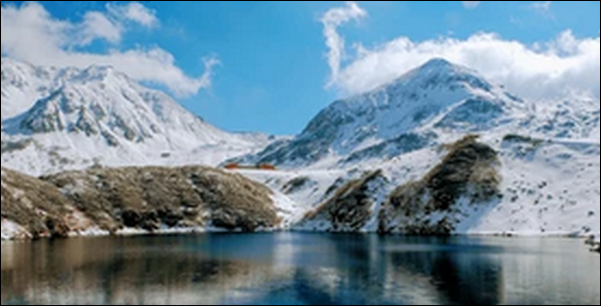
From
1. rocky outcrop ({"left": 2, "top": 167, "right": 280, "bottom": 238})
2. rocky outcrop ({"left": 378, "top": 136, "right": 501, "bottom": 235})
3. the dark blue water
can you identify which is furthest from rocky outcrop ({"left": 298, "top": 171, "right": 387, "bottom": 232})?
the dark blue water

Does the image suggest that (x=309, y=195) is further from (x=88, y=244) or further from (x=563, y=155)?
(x=88, y=244)

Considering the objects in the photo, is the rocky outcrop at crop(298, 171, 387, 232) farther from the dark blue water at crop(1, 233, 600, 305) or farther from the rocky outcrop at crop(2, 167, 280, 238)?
the dark blue water at crop(1, 233, 600, 305)

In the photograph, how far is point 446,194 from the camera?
447 ft

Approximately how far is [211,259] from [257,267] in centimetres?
1096

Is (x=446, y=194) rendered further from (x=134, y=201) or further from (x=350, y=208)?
(x=134, y=201)

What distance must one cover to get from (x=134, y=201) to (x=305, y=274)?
319ft

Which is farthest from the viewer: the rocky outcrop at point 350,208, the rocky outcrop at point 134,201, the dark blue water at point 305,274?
the rocky outcrop at point 350,208

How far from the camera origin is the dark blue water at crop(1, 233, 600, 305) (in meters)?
50.5

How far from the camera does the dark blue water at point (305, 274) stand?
5053 centimetres

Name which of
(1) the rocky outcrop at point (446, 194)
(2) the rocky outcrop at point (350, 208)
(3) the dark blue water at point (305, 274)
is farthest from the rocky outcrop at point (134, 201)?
(1) the rocky outcrop at point (446, 194)

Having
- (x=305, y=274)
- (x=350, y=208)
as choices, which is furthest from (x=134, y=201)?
(x=305, y=274)

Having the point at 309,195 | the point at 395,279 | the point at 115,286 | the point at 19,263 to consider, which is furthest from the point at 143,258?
the point at 309,195

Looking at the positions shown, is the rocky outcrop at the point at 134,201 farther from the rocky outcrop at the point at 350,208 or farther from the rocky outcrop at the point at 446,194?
the rocky outcrop at the point at 446,194

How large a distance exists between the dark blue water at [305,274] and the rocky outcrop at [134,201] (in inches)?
1325
